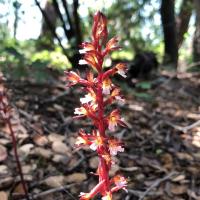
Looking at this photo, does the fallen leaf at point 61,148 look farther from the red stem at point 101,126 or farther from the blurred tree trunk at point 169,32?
the blurred tree trunk at point 169,32

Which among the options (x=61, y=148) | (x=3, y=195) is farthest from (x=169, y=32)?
(x=3, y=195)

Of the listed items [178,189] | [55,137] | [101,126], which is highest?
[101,126]

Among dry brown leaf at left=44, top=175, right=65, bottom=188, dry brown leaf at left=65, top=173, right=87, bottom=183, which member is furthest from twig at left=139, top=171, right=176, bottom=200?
dry brown leaf at left=44, top=175, right=65, bottom=188

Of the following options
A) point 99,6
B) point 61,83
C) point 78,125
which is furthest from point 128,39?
point 99,6

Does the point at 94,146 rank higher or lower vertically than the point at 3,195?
higher

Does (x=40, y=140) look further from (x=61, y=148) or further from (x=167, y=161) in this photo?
(x=167, y=161)

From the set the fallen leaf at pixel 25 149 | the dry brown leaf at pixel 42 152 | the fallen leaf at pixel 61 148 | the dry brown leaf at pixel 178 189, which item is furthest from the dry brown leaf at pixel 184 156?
the fallen leaf at pixel 25 149

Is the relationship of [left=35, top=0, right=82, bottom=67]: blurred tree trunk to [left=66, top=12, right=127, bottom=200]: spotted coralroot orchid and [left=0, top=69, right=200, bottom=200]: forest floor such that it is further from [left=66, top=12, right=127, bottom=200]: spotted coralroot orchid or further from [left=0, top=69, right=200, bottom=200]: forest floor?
[left=66, top=12, right=127, bottom=200]: spotted coralroot orchid
